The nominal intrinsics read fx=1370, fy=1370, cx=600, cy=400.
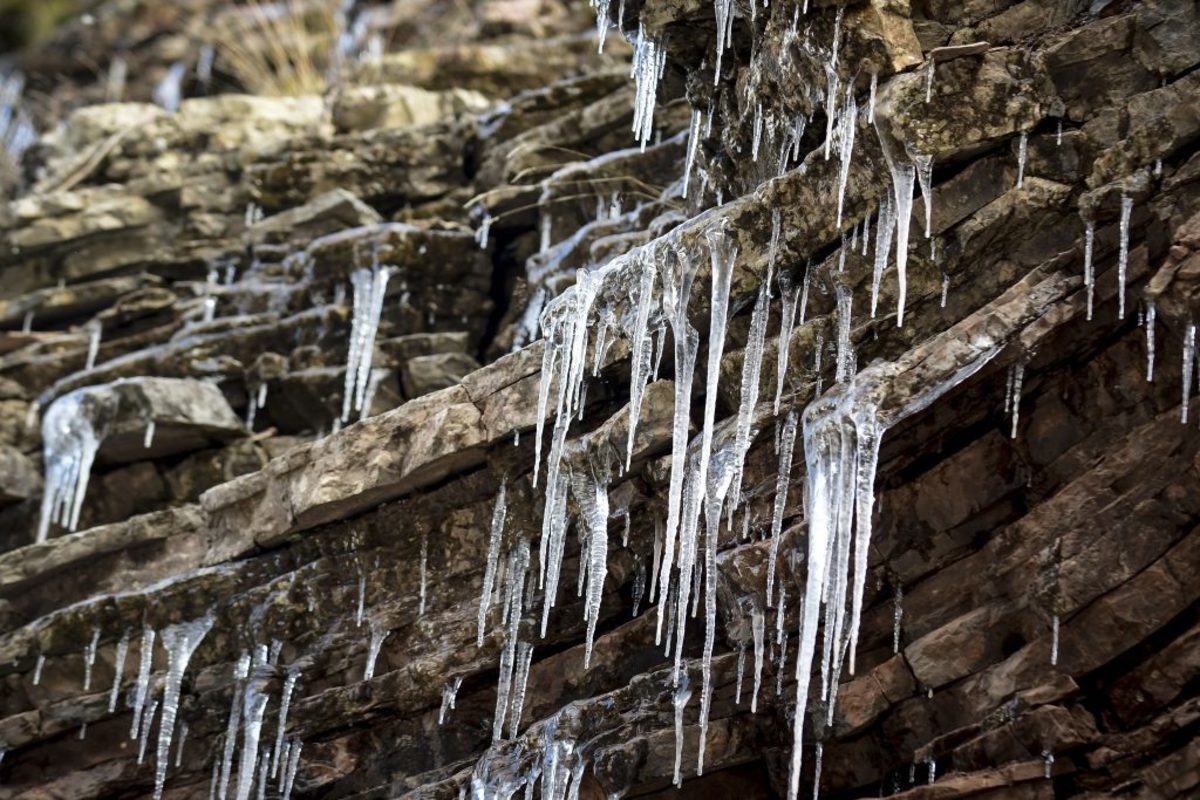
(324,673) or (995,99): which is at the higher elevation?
(995,99)

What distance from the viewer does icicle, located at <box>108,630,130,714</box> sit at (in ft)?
23.5

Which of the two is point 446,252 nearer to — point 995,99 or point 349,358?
point 349,358

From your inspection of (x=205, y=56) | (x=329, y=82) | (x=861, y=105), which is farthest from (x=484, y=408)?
(x=205, y=56)

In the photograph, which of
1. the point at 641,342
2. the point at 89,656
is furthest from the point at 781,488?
the point at 89,656

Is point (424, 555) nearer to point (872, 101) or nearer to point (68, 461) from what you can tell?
point (68, 461)

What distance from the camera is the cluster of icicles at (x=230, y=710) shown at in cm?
686

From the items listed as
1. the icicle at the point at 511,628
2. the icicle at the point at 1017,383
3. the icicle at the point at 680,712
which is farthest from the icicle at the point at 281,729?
the icicle at the point at 1017,383

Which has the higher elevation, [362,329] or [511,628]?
[362,329]

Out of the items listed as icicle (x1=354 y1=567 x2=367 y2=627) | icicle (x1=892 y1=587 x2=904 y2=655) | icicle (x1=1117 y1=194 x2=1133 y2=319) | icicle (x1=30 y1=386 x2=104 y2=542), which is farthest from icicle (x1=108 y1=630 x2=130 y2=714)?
icicle (x1=1117 y1=194 x2=1133 y2=319)

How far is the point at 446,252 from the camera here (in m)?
9.69

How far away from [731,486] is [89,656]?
3684 mm

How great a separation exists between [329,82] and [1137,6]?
9573 millimetres

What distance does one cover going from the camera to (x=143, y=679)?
23.4ft

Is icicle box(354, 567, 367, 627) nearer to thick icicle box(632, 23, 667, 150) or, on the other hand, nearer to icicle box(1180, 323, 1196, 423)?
thick icicle box(632, 23, 667, 150)
